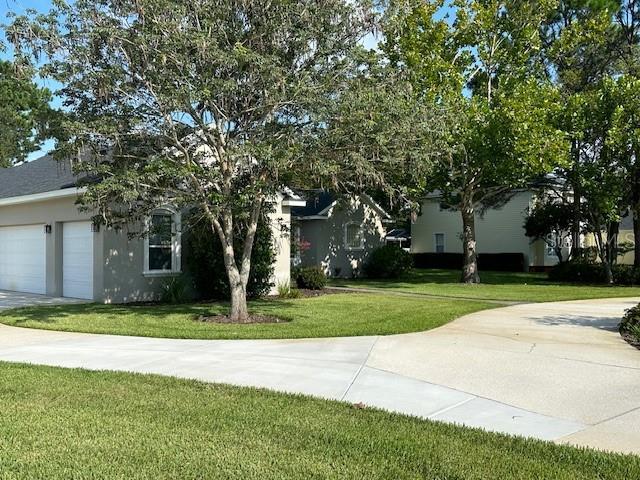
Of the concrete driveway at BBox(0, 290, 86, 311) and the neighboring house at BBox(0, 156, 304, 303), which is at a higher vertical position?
the neighboring house at BBox(0, 156, 304, 303)

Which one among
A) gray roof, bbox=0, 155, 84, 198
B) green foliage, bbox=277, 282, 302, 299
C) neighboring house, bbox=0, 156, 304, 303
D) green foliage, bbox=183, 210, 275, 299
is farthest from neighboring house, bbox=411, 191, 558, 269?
gray roof, bbox=0, 155, 84, 198

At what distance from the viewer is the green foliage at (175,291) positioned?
17016 mm

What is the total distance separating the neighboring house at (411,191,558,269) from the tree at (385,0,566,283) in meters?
8.44

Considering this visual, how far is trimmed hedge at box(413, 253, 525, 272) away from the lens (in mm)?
35031

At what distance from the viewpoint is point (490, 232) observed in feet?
120

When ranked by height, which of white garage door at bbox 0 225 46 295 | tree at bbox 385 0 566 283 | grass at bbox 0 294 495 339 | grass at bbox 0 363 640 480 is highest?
tree at bbox 385 0 566 283

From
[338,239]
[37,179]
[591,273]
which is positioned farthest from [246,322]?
[591,273]

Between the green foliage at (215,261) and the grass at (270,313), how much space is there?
110 cm

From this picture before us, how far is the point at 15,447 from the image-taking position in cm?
476

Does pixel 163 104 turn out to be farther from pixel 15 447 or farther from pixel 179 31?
pixel 15 447

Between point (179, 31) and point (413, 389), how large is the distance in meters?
7.09

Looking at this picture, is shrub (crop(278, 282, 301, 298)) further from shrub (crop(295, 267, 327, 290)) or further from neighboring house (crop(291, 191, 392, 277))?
neighboring house (crop(291, 191, 392, 277))

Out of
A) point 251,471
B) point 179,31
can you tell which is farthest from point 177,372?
point 179,31

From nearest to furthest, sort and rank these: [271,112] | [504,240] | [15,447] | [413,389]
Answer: [15,447], [413,389], [271,112], [504,240]
